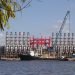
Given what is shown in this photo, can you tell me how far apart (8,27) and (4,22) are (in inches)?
4.3

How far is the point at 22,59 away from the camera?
198875 millimetres

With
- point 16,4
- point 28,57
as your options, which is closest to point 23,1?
point 16,4

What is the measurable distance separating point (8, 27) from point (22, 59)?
631 ft

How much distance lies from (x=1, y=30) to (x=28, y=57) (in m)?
192

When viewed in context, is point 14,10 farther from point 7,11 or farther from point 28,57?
point 28,57

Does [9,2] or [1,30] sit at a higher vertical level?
[9,2]

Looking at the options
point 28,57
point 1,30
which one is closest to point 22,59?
point 28,57

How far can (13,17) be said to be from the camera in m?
7.05

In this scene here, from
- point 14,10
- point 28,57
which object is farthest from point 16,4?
point 28,57

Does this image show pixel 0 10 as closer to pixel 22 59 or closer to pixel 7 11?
pixel 7 11

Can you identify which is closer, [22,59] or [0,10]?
[0,10]

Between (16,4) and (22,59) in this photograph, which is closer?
(16,4)

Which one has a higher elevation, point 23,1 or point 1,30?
point 23,1

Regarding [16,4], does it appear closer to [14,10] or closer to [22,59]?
[14,10]
